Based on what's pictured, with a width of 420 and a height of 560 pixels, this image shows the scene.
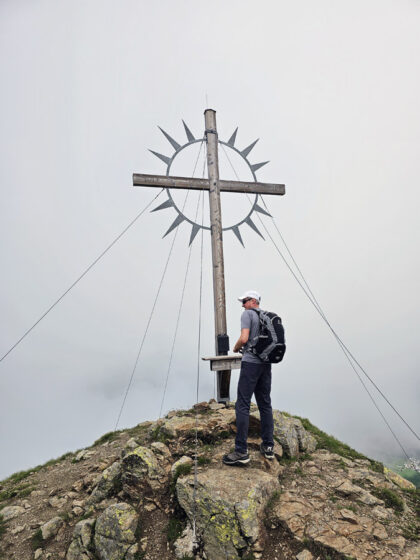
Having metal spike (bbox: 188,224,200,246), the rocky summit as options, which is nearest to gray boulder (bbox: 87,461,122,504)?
the rocky summit

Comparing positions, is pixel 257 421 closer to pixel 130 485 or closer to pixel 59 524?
pixel 130 485

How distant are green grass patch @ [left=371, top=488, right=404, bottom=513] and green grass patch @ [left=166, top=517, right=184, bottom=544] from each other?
3416 millimetres

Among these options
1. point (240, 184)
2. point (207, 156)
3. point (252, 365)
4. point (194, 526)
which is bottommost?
point (194, 526)

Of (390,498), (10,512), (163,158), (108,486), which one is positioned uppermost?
(163,158)

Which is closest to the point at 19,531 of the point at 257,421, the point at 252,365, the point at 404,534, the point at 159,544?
the point at 159,544

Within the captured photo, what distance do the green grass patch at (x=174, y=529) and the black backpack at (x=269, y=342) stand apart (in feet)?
9.36

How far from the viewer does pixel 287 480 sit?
532 cm

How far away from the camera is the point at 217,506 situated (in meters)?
4.29

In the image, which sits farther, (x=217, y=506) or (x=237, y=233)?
(x=237, y=233)

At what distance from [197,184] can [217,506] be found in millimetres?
8079

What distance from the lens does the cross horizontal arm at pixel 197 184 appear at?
28.7ft

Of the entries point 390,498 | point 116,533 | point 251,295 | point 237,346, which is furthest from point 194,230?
point 390,498

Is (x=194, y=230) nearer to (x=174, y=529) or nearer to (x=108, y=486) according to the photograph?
(x=108, y=486)

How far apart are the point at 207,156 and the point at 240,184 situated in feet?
4.60
